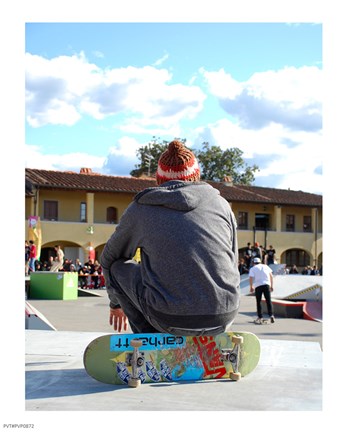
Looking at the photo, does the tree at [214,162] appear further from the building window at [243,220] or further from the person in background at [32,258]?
the person in background at [32,258]

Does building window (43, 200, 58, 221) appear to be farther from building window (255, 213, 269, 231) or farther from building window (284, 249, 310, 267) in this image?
building window (284, 249, 310, 267)

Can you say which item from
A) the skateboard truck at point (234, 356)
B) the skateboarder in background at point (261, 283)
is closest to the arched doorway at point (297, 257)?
the skateboarder in background at point (261, 283)

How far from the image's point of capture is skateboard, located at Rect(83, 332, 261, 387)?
3.44 meters

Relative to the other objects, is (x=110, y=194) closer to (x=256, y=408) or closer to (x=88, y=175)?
(x=88, y=175)

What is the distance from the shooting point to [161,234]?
3406 mm

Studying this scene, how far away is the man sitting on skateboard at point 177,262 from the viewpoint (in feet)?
11.1

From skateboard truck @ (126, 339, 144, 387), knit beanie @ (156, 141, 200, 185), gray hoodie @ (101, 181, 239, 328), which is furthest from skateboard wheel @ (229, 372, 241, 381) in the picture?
knit beanie @ (156, 141, 200, 185)

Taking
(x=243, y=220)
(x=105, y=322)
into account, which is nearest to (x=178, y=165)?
(x=105, y=322)

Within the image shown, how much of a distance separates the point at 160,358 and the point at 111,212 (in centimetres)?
3946

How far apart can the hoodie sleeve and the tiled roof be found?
3572 centimetres

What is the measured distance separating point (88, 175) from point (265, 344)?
39450mm

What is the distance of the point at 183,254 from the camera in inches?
132

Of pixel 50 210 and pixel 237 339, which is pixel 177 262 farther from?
pixel 50 210
